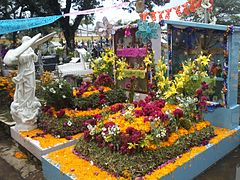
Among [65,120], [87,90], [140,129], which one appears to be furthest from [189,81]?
[65,120]

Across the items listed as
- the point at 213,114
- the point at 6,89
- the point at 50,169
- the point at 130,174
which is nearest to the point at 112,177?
the point at 130,174

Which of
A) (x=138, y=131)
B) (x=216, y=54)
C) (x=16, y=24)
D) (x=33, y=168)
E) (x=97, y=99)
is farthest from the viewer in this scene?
(x=16, y=24)

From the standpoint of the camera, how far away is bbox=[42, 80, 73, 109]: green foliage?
5.77 meters

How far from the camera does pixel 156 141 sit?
13.1 ft

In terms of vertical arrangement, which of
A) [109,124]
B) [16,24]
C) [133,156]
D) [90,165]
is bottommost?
[90,165]

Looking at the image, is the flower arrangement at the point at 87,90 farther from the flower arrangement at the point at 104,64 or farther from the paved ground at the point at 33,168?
the paved ground at the point at 33,168

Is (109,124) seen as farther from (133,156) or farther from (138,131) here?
(133,156)

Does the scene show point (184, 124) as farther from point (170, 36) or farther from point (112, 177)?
point (170, 36)

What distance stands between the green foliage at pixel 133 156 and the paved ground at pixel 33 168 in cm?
57

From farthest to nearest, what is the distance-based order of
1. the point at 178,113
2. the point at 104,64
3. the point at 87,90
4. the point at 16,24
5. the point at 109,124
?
the point at 16,24 → the point at 104,64 → the point at 87,90 → the point at 178,113 → the point at 109,124

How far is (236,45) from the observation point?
552 cm

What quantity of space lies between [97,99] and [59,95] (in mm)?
956

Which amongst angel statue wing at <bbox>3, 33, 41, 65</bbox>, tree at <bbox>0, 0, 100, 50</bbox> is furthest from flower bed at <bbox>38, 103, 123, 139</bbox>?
tree at <bbox>0, 0, 100, 50</bbox>

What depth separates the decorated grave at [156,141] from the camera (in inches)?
148
